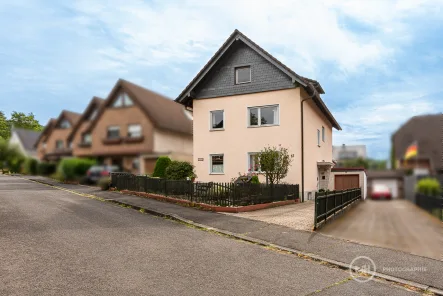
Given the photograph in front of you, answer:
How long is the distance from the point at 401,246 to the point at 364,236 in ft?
3.67

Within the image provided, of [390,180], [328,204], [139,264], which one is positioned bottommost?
[139,264]

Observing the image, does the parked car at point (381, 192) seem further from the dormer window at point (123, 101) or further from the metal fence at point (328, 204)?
the metal fence at point (328, 204)

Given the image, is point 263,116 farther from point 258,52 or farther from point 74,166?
point 74,166

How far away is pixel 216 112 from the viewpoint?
2452 cm

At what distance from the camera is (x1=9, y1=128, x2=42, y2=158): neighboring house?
15.8ft

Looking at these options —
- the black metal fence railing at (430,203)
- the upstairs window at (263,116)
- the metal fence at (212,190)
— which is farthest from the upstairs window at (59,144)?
the upstairs window at (263,116)

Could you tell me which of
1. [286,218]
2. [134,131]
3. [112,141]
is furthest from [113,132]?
[286,218]

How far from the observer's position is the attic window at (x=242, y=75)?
76.5 ft

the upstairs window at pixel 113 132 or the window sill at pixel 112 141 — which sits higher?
the upstairs window at pixel 113 132

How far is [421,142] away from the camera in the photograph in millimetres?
2627

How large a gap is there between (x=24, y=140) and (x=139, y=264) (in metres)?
3.50

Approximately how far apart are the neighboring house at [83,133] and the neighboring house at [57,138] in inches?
2.3

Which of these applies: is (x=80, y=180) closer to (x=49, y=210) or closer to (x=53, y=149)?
(x=53, y=149)

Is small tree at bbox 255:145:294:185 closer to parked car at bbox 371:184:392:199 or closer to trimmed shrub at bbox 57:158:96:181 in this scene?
trimmed shrub at bbox 57:158:96:181
